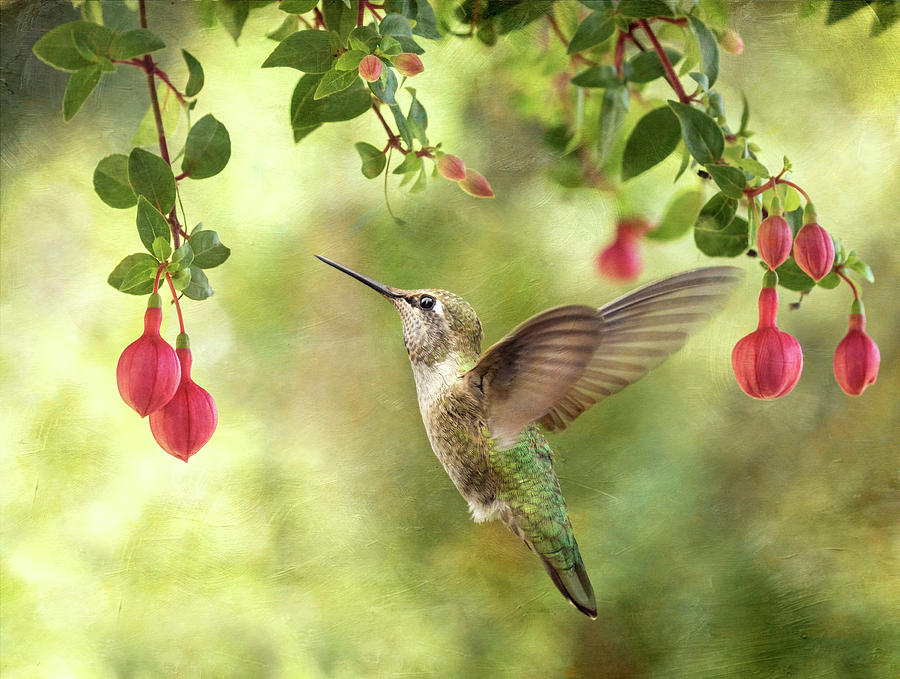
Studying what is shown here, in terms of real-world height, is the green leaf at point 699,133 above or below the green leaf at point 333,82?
below

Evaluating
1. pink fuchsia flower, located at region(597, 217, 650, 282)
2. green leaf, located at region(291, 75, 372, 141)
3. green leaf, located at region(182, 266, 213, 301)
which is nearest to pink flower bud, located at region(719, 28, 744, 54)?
pink fuchsia flower, located at region(597, 217, 650, 282)

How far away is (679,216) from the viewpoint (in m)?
0.89

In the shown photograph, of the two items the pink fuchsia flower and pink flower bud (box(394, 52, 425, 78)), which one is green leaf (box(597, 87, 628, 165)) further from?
pink flower bud (box(394, 52, 425, 78))

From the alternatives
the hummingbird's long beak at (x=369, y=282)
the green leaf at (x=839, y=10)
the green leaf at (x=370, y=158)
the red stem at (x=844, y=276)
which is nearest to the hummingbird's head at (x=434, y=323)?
the hummingbird's long beak at (x=369, y=282)

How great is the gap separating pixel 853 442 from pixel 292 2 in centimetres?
87

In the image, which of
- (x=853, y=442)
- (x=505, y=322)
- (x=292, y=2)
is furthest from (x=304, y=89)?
(x=853, y=442)

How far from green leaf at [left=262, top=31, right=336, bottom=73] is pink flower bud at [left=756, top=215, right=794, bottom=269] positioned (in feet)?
1.66

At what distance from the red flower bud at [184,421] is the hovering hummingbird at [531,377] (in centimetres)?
23

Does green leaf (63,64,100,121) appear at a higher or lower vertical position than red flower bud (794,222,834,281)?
higher

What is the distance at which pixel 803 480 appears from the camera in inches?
35.3

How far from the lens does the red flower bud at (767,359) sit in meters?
0.78

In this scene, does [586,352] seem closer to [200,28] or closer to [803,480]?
[803,480]

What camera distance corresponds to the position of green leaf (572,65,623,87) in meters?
0.86

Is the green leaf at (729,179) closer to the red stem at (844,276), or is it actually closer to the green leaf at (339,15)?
the red stem at (844,276)
